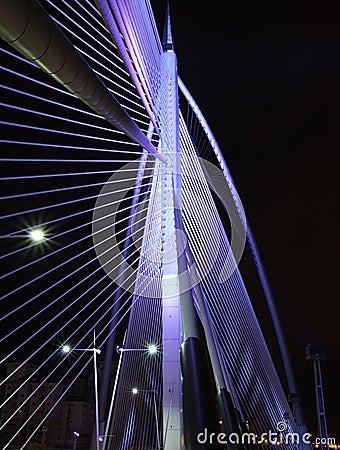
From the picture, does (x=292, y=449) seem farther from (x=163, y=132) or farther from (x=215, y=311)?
(x=163, y=132)

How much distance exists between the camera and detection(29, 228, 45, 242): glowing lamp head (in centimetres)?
726

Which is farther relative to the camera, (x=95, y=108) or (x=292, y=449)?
(x=292, y=449)

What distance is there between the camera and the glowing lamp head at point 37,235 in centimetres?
726

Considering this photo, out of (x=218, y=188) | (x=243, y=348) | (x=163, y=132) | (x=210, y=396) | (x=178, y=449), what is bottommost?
(x=178, y=449)

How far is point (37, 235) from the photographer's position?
7.41 metres

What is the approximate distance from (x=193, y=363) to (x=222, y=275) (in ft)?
25.2

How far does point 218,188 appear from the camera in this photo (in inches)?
736

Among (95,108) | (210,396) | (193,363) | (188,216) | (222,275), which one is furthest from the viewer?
(222,275)

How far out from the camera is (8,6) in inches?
99.3

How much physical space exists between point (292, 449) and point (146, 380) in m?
12.0

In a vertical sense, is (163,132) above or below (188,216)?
above

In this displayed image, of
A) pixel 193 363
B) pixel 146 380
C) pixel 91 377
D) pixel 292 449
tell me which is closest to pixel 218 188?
pixel 146 380

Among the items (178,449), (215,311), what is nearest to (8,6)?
(178,449)

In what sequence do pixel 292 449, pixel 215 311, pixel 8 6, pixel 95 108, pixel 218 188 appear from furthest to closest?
pixel 292 449 → pixel 218 188 → pixel 215 311 → pixel 95 108 → pixel 8 6
